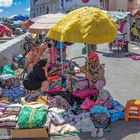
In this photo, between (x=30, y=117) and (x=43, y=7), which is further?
(x=43, y=7)

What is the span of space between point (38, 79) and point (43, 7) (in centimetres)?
5889

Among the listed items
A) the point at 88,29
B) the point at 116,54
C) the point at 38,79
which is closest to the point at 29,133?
the point at 88,29

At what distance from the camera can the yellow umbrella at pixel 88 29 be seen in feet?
27.6

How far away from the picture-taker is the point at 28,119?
7910 mm

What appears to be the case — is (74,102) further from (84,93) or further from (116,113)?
(116,113)

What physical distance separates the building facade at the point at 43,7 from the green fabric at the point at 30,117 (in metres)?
51.7

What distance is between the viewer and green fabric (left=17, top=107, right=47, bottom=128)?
782cm

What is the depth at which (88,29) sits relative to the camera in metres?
8.46

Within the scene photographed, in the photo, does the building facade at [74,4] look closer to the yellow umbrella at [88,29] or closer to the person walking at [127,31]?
the person walking at [127,31]

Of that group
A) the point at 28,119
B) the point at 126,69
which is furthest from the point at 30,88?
the point at 126,69

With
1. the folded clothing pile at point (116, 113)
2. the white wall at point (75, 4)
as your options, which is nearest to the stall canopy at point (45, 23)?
the folded clothing pile at point (116, 113)

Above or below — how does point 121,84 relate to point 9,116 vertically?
below

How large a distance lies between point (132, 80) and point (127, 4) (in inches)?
2070

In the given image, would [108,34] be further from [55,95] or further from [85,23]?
[55,95]
